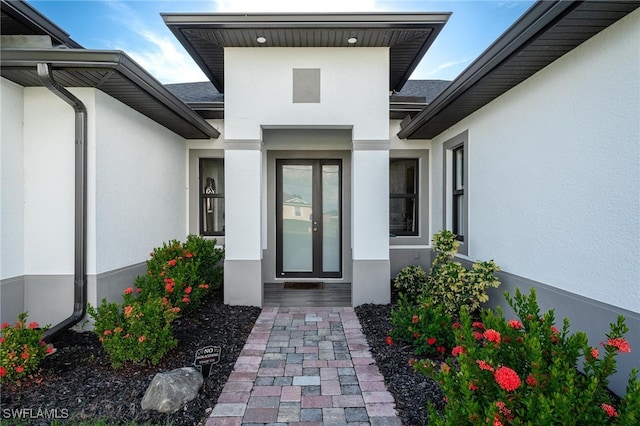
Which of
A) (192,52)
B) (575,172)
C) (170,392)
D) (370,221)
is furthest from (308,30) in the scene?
(170,392)

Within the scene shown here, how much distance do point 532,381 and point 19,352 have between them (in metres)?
4.16

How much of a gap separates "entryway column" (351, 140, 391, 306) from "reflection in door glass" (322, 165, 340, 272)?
1.93 m

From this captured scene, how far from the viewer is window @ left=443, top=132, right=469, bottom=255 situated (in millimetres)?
6023

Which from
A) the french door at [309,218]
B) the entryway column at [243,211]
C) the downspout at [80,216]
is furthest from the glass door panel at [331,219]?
the downspout at [80,216]

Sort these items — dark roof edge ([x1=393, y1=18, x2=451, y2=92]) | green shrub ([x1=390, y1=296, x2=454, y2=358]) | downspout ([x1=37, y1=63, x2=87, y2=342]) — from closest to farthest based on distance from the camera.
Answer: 1. green shrub ([x1=390, y1=296, x2=454, y2=358])
2. downspout ([x1=37, y1=63, x2=87, y2=342])
3. dark roof edge ([x1=393, y1=18, x2=451, y2=92])

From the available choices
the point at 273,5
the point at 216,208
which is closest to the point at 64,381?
the point at 216,208

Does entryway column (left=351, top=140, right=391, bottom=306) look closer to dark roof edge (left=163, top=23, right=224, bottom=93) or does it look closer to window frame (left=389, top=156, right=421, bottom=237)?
window frame (left=389, top=156, right=421, bottom=237)

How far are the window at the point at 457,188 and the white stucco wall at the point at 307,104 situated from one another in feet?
5.03

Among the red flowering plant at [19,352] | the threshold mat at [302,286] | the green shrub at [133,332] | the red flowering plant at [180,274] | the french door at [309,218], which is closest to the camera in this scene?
the red flowering plant at [19,352]

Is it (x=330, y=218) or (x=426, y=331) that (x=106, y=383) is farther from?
(x=330, y=218)

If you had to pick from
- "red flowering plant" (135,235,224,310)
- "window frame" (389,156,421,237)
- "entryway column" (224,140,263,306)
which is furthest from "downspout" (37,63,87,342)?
"window frame" (389,156,421,237)

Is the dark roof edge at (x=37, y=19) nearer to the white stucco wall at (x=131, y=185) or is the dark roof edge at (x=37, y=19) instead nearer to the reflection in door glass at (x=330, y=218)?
the white stucco wall at (x=131, y=185)

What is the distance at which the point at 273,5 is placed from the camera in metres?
5.09

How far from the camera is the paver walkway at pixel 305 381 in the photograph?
284 cm
